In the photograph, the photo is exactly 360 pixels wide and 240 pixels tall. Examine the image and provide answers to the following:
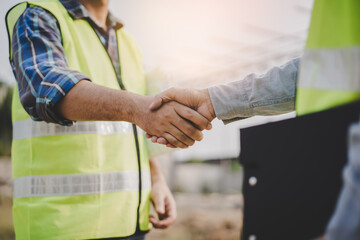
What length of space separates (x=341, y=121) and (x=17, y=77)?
1381mm

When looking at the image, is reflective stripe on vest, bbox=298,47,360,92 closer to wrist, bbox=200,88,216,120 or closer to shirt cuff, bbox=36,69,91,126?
wrist, bbox=200,88,216,120

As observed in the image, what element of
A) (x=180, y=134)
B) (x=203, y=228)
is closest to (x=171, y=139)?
(x=180, y=134)

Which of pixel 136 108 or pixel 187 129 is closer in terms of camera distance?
pixel 136 108

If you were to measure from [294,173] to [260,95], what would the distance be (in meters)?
0.58

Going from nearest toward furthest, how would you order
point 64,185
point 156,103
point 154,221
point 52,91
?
point 52,91, point 64,185, point 156,103, point 154,221

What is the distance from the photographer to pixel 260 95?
141cm

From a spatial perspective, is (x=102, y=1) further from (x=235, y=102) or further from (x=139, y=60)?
(x=235, y=102)

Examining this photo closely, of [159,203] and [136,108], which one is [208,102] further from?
[159,203]

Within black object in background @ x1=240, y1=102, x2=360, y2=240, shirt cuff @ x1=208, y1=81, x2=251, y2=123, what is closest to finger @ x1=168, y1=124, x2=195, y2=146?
shirt cuff @ x1=208, y1=81, x2=251, y2=123

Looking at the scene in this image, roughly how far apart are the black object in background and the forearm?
2.21 feet

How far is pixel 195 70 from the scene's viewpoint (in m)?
10.3

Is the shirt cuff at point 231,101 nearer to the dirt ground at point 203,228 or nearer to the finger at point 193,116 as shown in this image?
the finger at point 193,116

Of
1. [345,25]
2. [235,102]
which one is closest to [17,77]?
[235,102]

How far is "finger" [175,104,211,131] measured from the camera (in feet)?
5.39
